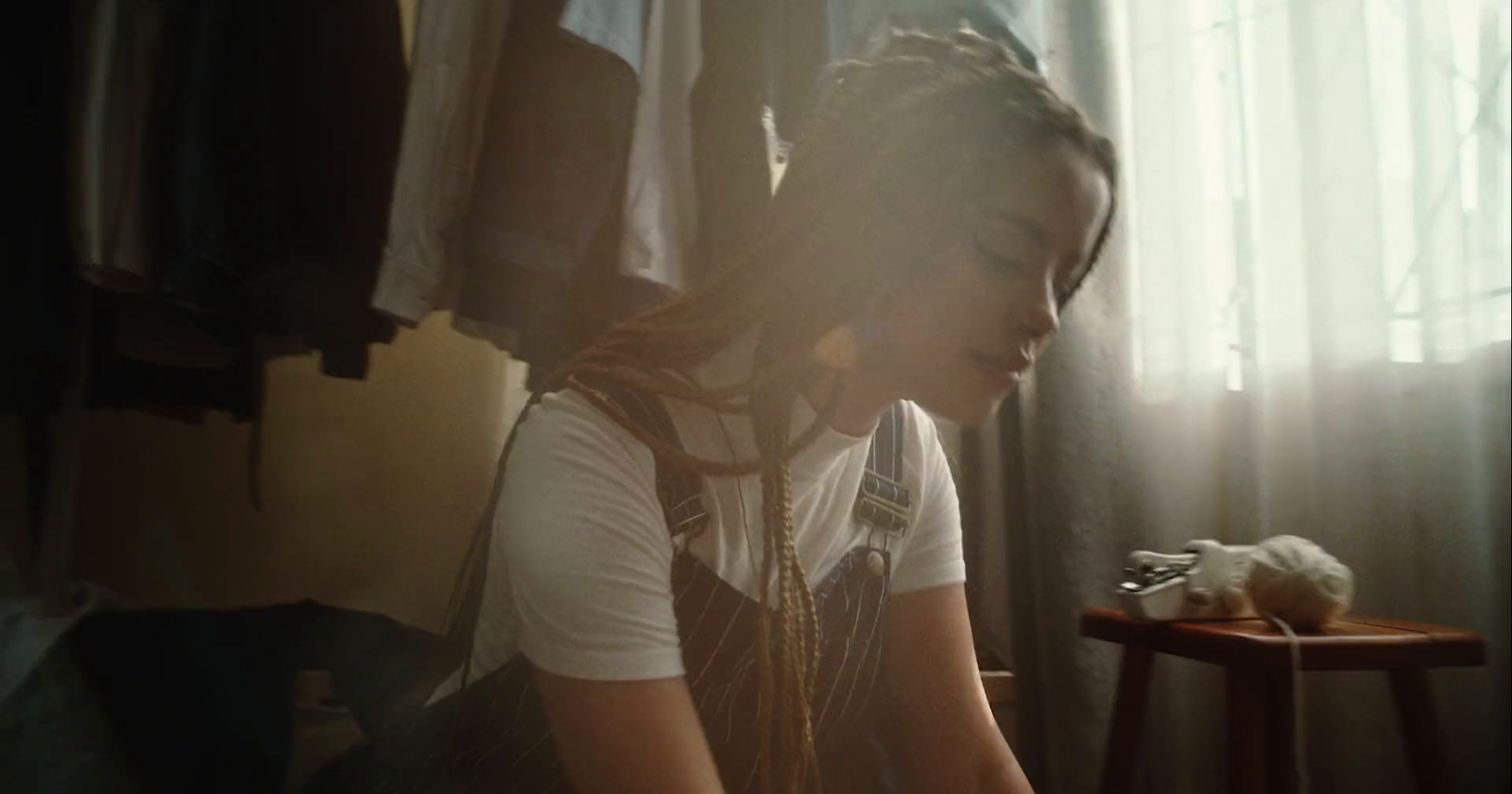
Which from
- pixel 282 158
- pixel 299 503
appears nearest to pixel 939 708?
pixel 299 503

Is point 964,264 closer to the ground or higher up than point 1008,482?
higher up

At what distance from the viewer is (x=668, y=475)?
0.41m

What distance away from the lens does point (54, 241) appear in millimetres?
439

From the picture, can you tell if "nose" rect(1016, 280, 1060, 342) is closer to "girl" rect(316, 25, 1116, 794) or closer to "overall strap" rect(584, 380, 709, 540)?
"girl" rect(316, 25, 1116, 794)

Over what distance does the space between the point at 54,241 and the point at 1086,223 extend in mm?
523

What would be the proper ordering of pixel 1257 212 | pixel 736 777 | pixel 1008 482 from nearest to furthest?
pixel 736 777
pixel 1008 482
pixel 1257 212

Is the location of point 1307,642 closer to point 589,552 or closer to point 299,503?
point 589,552

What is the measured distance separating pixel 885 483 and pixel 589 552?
0.55 feet

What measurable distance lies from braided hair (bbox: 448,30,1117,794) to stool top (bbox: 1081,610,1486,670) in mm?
233

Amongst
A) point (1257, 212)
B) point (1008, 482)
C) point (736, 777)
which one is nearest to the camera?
point (736, 777)

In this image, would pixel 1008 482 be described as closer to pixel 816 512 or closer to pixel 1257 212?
pixel 816 512

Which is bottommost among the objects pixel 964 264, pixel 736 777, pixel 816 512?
pixel 736 777

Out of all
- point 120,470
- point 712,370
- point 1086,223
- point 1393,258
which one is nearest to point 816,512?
point 712,370

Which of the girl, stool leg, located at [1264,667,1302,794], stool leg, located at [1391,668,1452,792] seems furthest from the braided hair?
stool leg, located at [1391,668,1452,792]
